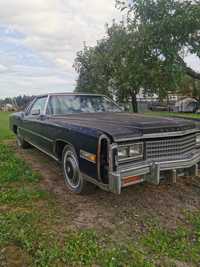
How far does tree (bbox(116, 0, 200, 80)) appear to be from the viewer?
10.3 metres

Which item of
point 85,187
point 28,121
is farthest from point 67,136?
point 28,121

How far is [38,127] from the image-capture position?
5121 millimetres

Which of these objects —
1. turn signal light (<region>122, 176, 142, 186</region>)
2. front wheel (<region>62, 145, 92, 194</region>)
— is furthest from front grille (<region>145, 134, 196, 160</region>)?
front wheel (<region>62, 145, 92, 194</region>)

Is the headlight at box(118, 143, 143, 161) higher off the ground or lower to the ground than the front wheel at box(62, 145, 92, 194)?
higher

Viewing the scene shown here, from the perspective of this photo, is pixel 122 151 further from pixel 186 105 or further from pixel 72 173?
pixel 186 105

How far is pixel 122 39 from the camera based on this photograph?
487 inches

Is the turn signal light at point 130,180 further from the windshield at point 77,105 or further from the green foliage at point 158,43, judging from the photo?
the green foliage at point 158,43

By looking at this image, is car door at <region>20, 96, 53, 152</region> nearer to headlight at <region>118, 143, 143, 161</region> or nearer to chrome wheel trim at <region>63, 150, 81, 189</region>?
chrome wheel trim at <region>63, 150, 81, 189</region>

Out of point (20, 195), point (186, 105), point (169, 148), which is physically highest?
point (186, 105)

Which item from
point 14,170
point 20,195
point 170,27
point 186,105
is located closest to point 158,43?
point 170,27

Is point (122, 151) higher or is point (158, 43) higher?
point (158, 43)

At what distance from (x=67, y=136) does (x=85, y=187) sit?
0.81 m

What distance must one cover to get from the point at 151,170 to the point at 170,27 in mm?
9333

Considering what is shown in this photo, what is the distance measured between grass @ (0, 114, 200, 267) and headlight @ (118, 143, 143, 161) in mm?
864
